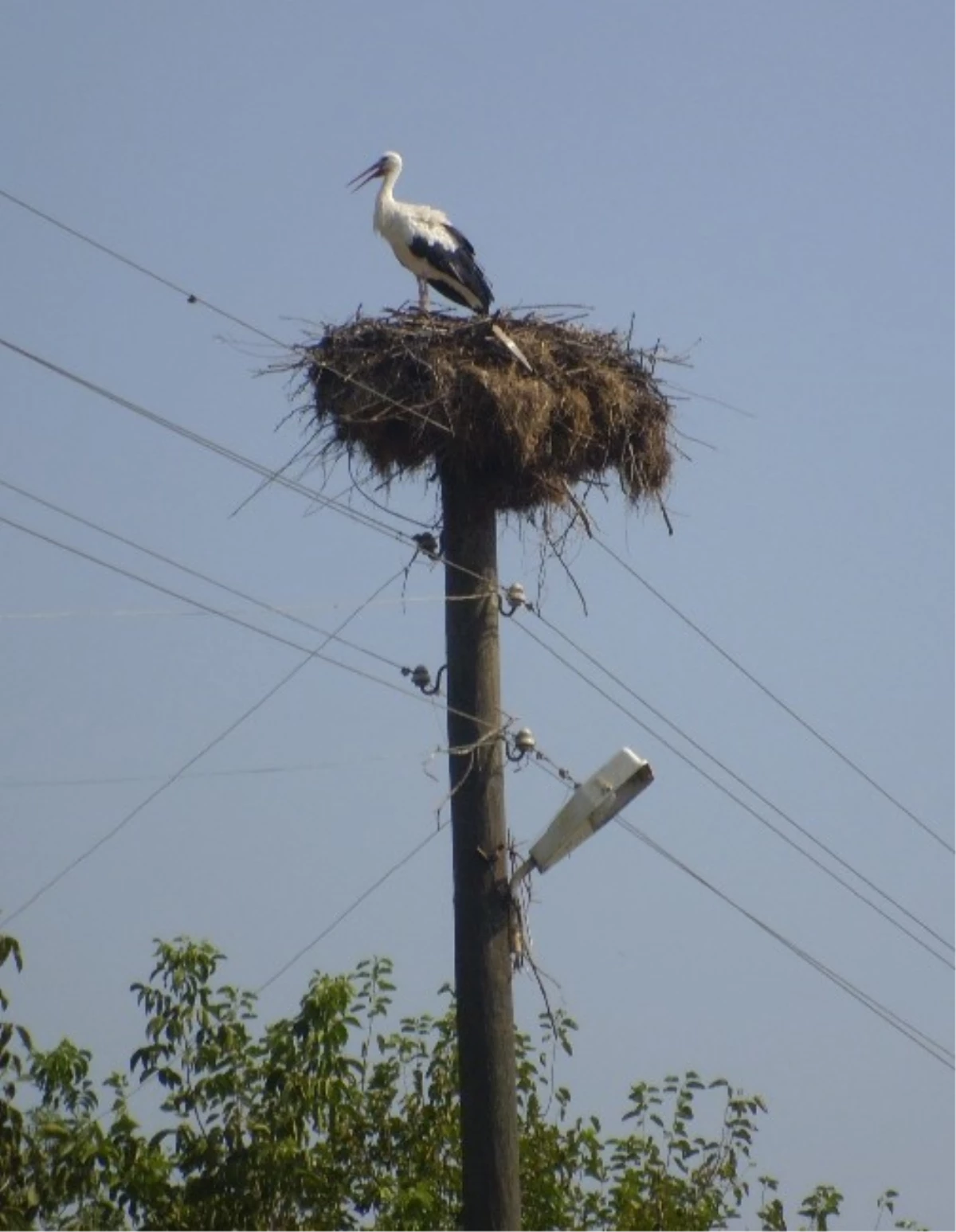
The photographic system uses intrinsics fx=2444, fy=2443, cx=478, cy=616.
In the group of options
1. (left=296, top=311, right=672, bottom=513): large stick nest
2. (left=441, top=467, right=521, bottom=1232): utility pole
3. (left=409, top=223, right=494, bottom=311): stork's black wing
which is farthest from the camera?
(left=409, top=223, right=494, bottom=311): stork's black wing

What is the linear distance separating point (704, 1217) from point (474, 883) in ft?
9.38

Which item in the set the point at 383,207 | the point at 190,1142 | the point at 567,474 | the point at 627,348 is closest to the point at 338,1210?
the point at 190,1142

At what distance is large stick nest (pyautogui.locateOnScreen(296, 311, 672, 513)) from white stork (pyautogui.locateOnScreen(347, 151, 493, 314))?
281 cm

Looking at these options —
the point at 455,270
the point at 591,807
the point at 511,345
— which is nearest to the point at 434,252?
the point at 455,270

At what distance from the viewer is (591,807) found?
8.87 metres

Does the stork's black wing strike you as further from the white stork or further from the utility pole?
the utility pole

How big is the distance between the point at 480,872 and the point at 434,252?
632 centimetres

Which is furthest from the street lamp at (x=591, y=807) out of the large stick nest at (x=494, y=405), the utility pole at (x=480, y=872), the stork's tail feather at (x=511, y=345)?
the stork's tail feather at (x=511, y=345)

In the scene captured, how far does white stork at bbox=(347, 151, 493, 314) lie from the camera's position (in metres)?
14.3

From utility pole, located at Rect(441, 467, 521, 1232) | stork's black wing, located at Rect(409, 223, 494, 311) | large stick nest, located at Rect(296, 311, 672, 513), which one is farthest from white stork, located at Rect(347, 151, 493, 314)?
utility pole, located at Rect(441, 467, 521, 1232)

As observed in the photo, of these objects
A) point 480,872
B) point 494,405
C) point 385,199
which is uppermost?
point 385,199

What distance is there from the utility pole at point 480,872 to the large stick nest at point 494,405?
14.7 inches

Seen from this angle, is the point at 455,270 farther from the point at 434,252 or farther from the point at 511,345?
the point at 511,345

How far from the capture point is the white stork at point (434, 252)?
14.3 meters
